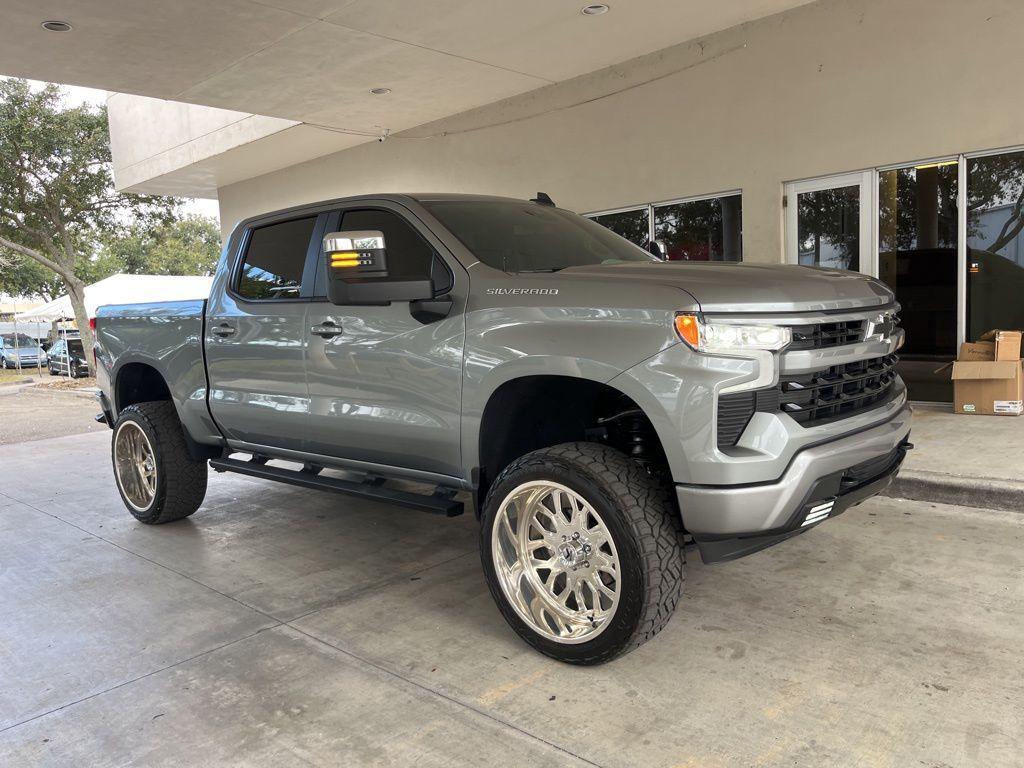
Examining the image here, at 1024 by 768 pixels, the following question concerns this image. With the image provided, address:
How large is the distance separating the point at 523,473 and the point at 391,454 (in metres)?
0.99

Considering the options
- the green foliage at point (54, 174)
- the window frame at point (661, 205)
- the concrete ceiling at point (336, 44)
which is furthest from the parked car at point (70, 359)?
the window frame at point (661, 205)

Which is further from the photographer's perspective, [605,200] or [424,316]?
[605,200]

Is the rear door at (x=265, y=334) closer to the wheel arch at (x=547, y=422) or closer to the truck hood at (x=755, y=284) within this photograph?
the wheel arch at (x=547, y=422)

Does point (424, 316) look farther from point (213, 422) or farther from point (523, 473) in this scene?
point (213, 422)

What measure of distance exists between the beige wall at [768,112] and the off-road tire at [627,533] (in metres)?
6.62

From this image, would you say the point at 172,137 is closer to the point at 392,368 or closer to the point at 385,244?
the point at 385,244

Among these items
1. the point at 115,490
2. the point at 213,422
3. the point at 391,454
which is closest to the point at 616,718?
the point at 391,454

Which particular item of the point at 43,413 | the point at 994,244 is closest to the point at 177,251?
the point at 43,413

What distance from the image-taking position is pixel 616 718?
281 centimetres

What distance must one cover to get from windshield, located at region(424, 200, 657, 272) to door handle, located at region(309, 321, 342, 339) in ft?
2.60

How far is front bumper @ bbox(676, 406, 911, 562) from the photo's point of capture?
2814 millimetres

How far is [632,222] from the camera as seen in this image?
10836 millimetres

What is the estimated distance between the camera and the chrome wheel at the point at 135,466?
5688 mm

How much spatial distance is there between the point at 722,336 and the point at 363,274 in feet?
5.15
